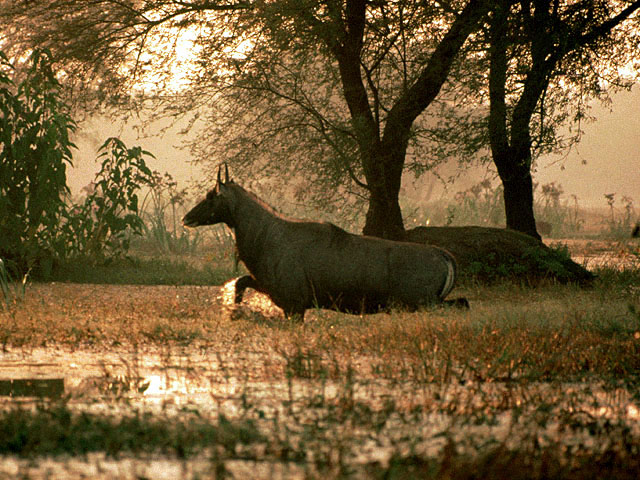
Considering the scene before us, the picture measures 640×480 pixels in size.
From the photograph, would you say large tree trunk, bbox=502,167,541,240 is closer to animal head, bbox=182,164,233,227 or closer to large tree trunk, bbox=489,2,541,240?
large tree trunk, bbox=489,2,541,240

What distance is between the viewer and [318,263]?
29.9ft

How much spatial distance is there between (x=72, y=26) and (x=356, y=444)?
40.8ft

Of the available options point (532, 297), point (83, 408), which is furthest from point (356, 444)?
point (532, 297)

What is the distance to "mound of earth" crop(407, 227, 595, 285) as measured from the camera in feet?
44.5

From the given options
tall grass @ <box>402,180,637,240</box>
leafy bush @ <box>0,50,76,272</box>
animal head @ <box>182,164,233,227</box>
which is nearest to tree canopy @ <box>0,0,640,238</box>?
leafy bush @ <box>0,50,76,272</box>

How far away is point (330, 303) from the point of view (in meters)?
9.38

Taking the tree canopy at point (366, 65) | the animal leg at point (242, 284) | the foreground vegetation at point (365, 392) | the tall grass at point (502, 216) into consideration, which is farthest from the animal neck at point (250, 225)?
the tall grass at point (502, 216)

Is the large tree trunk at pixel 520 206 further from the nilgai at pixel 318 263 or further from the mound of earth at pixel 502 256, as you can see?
the nilgai at pixel 318 263

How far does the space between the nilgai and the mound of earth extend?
4093mm

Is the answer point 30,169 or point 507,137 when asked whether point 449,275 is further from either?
point 30,169

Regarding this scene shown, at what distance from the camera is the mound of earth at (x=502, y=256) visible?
44.5 feet

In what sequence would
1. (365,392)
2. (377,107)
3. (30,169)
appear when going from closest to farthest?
(365,392), (30,169), (377,107)

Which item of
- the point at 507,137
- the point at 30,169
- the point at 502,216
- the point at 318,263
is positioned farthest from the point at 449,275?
the point at 502,216

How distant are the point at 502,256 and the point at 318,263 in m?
5.60
